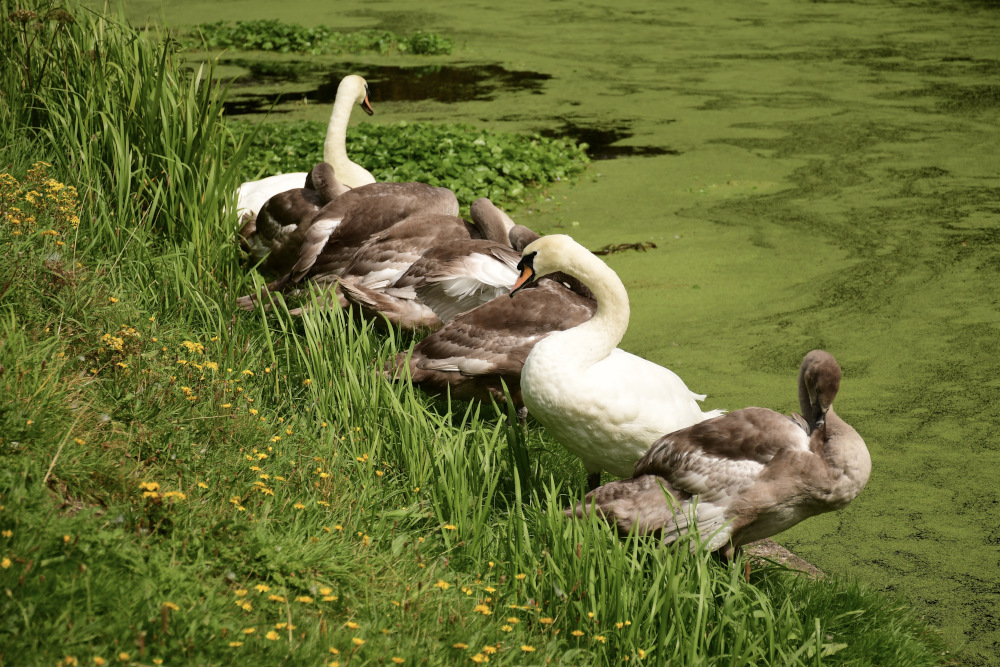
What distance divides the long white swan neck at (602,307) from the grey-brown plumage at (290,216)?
220 cm

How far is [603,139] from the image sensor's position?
858 centimetres

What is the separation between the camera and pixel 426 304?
178 inches

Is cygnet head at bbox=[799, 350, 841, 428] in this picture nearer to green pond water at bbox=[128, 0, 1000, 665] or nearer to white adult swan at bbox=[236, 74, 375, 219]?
green pond water at bbox=[128, 0, 1000, 665]

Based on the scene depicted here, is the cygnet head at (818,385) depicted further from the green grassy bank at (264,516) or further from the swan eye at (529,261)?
the swan eye at (529,261)

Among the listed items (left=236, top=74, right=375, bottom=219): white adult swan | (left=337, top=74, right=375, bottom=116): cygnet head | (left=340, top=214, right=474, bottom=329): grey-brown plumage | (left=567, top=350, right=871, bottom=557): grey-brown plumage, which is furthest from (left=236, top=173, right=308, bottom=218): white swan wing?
(left=567, top=350, right=871, bottom=557): grey-brown plumage

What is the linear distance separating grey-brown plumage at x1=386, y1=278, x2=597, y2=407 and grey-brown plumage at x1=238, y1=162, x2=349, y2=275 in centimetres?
164

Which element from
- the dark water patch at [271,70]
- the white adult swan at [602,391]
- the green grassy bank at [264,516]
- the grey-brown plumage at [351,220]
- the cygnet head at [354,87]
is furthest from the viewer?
the dark water patch at [271,70]

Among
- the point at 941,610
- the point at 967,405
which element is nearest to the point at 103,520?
the point at 941,610

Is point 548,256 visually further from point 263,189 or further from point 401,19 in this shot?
point 401,19

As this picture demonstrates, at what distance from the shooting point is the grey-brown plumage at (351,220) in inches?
198

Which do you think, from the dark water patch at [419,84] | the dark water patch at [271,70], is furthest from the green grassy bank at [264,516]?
the dark water patch at [271,70]

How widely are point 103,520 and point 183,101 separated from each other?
293cm

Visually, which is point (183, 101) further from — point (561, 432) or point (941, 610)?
point (941, 610)

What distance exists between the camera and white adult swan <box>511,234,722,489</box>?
134 inches
